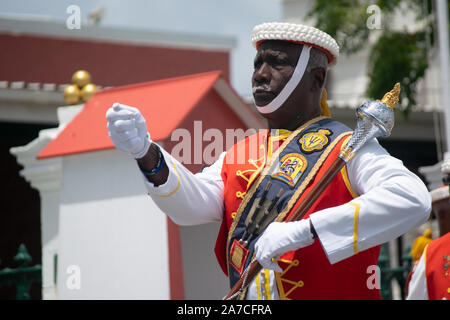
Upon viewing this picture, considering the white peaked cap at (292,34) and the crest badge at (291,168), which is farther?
the white peaked cap at (292,34)

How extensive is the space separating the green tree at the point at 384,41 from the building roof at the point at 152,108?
8362 mm

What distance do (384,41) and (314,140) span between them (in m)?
11.4

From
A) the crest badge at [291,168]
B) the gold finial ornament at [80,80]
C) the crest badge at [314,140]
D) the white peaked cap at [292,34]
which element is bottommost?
the crest badge at [291,168]

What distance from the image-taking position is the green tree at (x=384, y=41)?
1419 centimetres

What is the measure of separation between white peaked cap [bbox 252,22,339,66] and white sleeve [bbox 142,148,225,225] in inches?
25.3

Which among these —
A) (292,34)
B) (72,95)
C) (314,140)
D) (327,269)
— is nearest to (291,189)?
(314,140)

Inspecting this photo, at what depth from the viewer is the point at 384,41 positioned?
1471 centimetres

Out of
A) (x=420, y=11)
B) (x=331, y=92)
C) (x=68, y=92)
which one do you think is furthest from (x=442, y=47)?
(x=331, y=92)

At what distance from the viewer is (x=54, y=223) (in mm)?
6473

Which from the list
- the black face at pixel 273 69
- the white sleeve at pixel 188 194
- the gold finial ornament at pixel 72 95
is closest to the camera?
the white sleeve at pixel 188 194

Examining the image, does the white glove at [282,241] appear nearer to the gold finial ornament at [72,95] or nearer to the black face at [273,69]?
the black face at [273,69]

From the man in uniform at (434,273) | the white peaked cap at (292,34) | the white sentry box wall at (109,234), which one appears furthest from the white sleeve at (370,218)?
the white sentry box wall at (109,234)

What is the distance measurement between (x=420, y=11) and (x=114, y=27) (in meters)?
5.49

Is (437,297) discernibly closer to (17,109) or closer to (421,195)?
(421,195)
